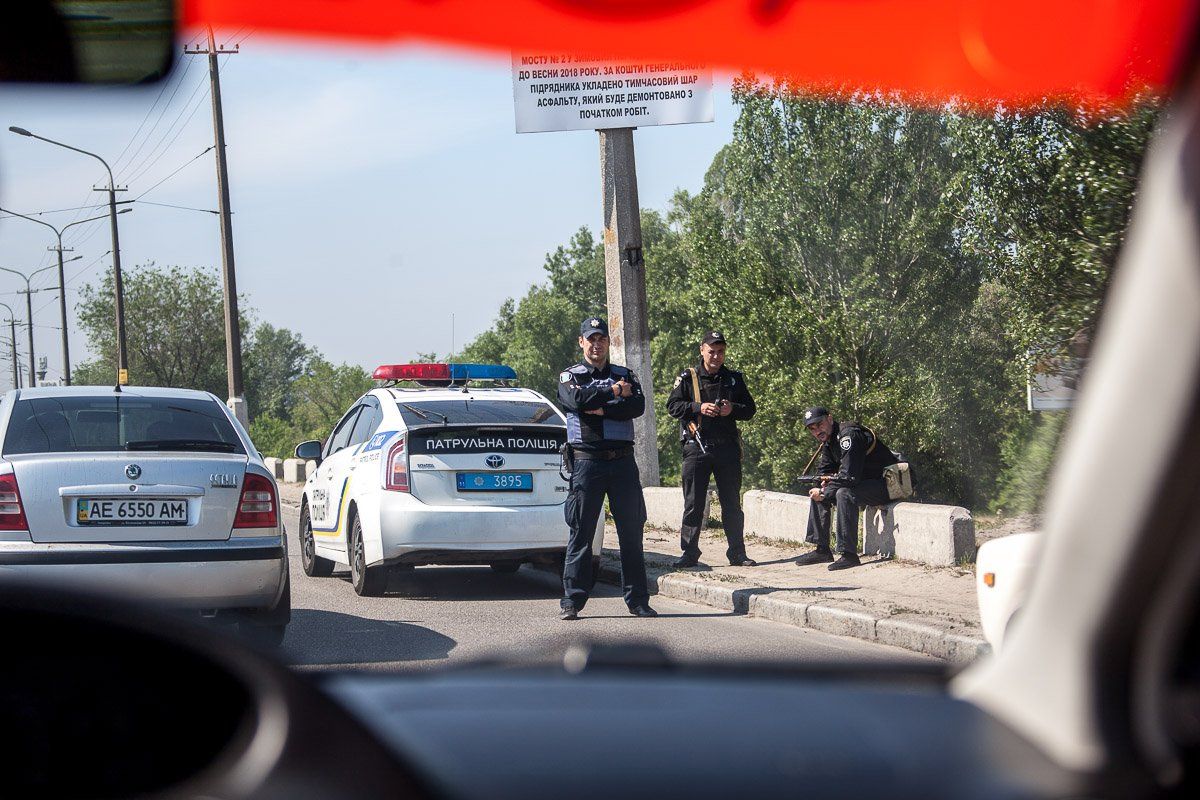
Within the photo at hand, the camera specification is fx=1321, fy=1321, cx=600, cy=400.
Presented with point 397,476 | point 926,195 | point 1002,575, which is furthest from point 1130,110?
point 926,195

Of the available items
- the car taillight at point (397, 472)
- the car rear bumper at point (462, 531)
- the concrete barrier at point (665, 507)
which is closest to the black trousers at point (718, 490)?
the car rear bumper at point (462, 531)

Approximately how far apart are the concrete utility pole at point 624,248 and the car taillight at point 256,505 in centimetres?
802

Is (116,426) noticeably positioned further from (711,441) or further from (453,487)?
(711,441)

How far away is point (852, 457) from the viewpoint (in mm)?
10922

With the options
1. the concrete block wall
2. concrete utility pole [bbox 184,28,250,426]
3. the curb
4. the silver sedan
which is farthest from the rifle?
concrete utility pole [bbox 184,28,250,426]

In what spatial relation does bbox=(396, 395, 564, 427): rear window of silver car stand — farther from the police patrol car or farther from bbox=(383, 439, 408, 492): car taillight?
bbox=(383, 439, 408, 492): car taillight

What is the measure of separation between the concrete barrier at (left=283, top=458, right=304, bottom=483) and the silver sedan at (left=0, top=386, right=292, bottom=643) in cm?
2638

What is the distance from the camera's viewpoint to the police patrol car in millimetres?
9727

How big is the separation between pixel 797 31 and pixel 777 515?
10.0 metres

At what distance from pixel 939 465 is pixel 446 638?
111ft

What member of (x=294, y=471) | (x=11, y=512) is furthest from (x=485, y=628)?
(x=294, y=471)

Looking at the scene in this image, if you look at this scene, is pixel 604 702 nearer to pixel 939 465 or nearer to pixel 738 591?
pixel 738 591

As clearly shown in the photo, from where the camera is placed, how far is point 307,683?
4.26 feet

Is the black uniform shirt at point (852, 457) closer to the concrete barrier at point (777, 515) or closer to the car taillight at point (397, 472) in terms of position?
the concrete barrier at point (777, 515)
